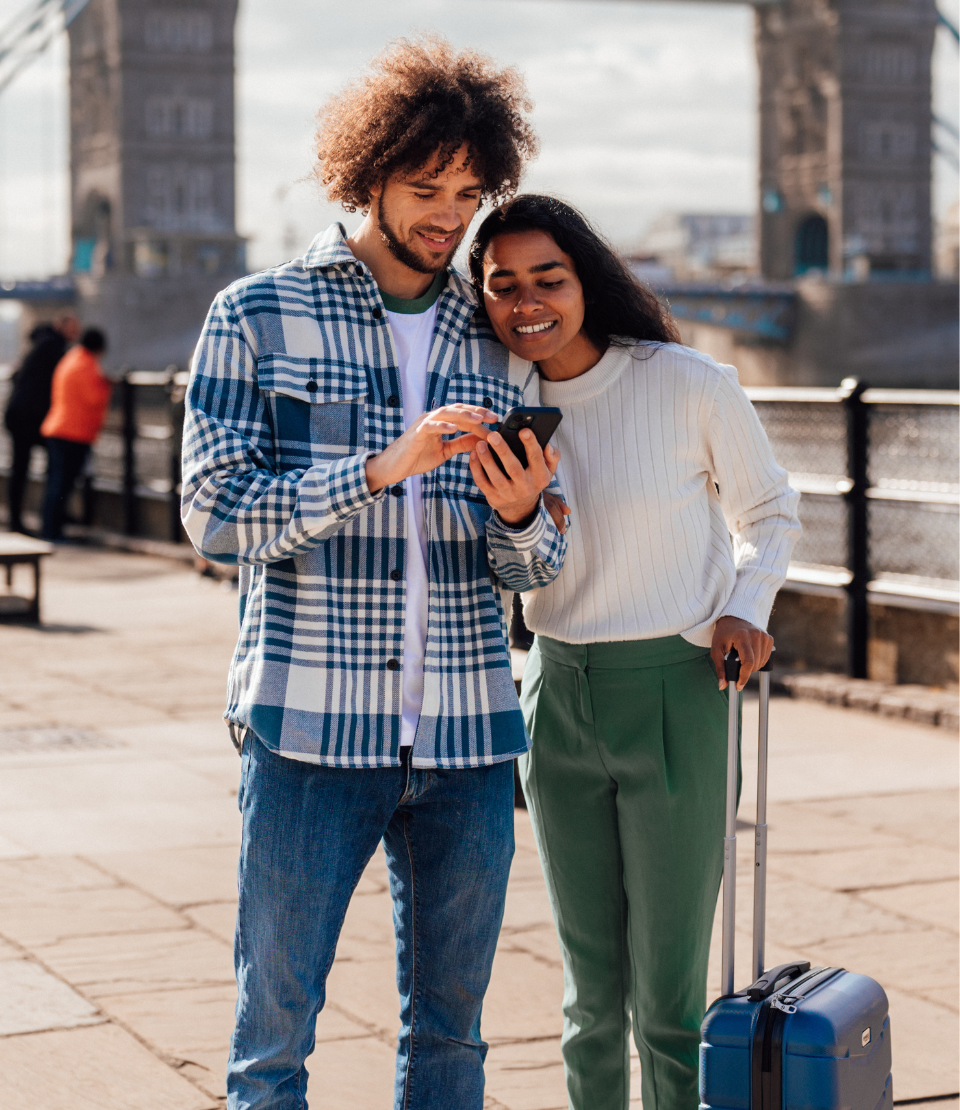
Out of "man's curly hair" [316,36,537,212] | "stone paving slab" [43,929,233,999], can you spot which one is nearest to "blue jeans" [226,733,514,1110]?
"man's curly hair" [316,36,537,212]

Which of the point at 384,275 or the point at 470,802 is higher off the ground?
the point at 384,275

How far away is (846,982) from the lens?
2.17 metres

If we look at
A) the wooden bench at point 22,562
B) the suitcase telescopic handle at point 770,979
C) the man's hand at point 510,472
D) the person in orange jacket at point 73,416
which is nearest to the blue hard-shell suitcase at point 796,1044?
the suitcase telescopic handle at point 770,979

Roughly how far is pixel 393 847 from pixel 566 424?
663mm

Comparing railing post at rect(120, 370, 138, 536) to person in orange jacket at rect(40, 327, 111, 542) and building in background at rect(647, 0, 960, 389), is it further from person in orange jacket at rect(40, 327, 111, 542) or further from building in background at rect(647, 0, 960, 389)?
building in background at rect(647, 0, 960, 389)

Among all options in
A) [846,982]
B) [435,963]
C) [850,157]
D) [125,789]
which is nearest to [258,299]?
[435,963]

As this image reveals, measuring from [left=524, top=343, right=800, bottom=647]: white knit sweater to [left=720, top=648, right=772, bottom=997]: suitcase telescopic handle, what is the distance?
12 cm

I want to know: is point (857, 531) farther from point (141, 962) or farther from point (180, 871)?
point (141, 962)

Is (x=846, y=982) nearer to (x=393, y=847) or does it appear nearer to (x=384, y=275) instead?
(x=393, y=847)

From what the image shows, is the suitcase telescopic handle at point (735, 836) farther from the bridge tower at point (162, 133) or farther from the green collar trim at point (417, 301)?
the bridge tower at point (162, 133)

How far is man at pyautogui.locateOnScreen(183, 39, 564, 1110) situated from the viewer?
2100mm

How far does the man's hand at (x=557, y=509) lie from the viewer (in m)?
2.28

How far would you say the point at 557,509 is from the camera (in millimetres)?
2281

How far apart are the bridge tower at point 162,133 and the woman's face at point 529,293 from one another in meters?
72.2
